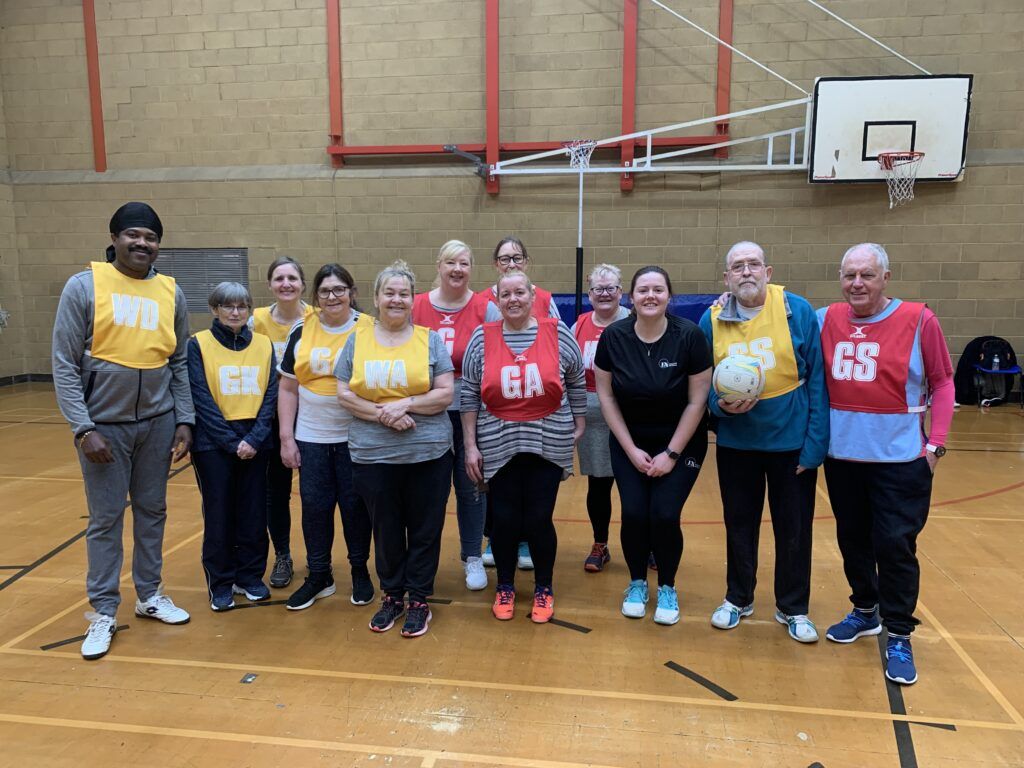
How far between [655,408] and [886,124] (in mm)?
6723

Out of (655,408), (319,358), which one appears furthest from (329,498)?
(655,408)

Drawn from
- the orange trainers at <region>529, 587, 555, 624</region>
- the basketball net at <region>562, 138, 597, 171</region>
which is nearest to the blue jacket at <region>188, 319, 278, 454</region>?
the orange trainers at <region>529, 587, 555, 624</region>

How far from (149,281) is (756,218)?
7.16 meters

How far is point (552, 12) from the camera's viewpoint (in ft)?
26.0

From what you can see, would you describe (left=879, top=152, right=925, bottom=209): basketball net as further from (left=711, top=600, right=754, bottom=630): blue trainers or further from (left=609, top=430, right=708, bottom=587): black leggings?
(left=711, top=600, right=754, bottom=630): blue trainers

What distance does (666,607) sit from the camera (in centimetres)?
277

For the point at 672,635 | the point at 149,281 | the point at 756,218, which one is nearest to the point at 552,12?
the point at 756,218

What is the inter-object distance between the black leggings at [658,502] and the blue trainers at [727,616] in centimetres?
22

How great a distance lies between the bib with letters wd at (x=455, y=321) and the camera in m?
2.94

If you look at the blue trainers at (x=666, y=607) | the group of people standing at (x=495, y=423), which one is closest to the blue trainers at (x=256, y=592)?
the group of people standing at (x=495, y=423)

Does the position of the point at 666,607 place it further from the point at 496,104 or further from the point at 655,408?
the point at 496,104

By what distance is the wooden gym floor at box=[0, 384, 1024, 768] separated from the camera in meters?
2.00

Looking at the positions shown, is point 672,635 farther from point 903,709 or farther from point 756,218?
point 756,218

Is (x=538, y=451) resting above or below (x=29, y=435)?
above
